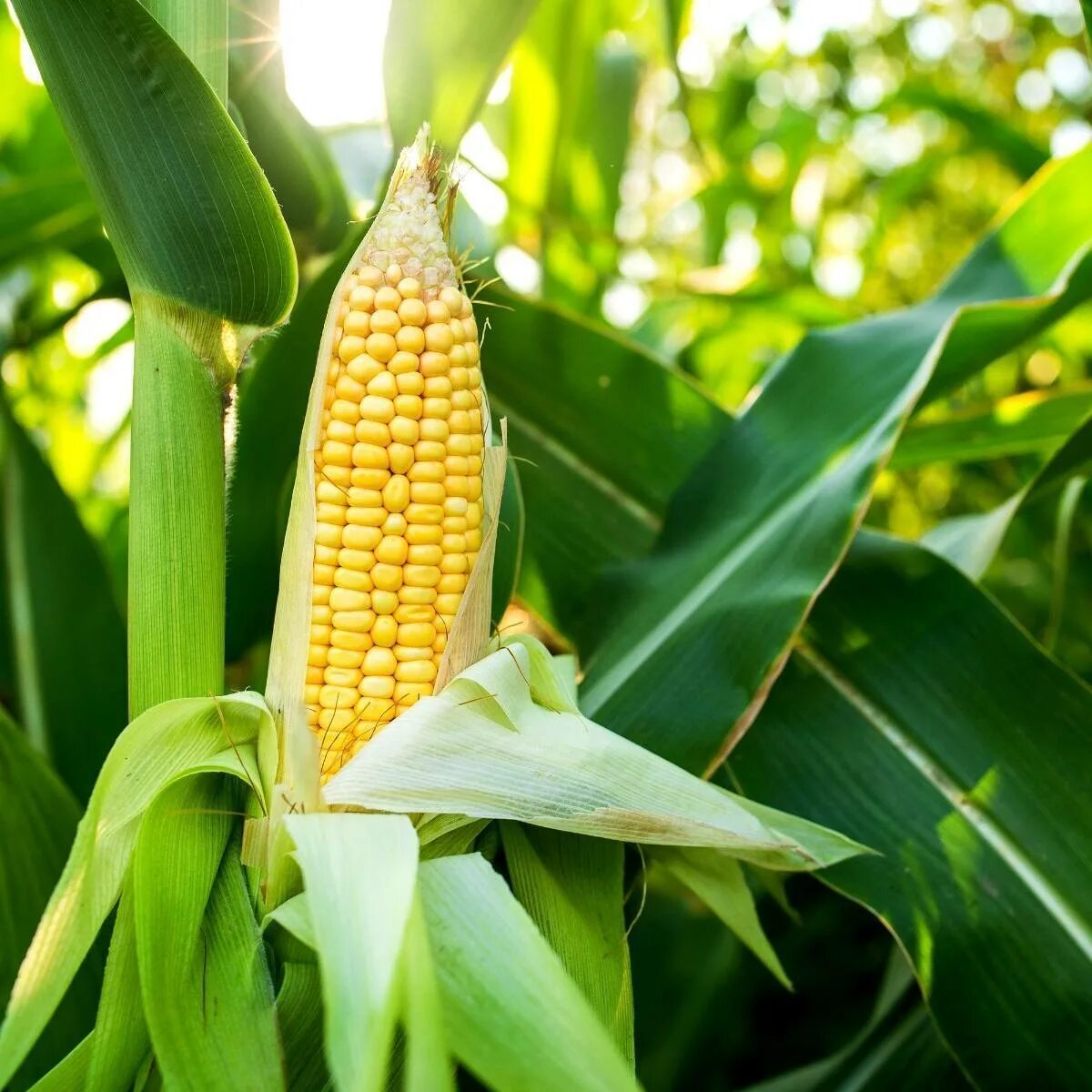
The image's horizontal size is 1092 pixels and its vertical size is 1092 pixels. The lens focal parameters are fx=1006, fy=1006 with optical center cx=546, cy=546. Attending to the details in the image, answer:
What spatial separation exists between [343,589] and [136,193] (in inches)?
10.1

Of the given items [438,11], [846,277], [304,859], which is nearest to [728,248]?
[846,277]

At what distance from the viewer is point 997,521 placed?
1.06 metres

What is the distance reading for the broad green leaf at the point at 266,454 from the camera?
2.95 feet

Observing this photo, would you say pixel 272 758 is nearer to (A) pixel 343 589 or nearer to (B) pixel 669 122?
(A) pixel 343 589

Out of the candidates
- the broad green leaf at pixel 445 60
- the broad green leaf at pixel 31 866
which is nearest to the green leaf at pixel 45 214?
the broad green leaf at pixel 445 60

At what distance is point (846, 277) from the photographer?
2.53m

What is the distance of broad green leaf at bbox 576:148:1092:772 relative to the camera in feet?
2.55

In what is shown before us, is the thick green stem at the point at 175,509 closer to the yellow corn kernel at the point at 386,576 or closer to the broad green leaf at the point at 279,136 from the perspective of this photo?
the yellow corn kernel at the point at 386,576

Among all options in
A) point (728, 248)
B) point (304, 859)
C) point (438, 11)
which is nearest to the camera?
point (304, 859)

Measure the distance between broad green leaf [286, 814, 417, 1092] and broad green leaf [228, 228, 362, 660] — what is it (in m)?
0.46

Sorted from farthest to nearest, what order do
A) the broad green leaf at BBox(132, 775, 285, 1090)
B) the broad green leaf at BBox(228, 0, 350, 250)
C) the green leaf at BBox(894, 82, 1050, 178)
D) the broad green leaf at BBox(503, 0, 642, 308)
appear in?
the broad green leaf at BBox(503, 0, 642, 308), the green leaf at BBox(894, 82, 1050, 178), the broad green leaf at BBox(228, 0, 350, 250), the broad green leaf at BBox(132, 775, 285, 1090)

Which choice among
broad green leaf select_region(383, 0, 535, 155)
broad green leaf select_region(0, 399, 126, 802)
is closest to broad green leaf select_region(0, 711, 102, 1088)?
broad green leaf select_region(0, 399, 126, 802)

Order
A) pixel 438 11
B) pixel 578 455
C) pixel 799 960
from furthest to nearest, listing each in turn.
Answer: pixel 799 960 < pixel 578 455 < pixel 438 11

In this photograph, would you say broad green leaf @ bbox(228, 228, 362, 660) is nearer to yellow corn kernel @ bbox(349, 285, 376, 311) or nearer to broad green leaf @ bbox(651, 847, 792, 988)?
yellow corn kernel @ bbox(349, 285, 376, 311)
